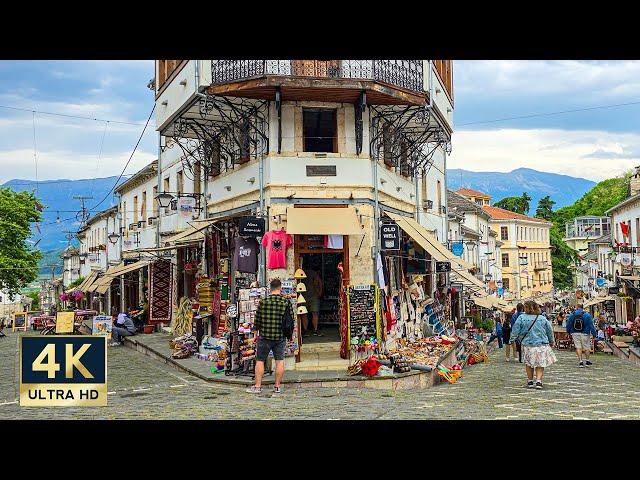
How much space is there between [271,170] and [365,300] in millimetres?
3279

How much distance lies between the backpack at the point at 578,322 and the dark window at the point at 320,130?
6.88 meters

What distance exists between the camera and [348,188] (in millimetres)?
15391

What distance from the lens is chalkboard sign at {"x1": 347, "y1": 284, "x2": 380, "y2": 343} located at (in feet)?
48.5

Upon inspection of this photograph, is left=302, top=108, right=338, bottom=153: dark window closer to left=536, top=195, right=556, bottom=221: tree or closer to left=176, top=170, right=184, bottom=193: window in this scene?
left=176, top=170, right=184, bottom=193: window

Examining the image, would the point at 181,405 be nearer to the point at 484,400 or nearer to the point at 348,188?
the point at 484,400

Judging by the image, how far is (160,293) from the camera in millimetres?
25719

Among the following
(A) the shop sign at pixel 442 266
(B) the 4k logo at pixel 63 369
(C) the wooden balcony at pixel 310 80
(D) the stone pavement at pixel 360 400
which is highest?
(C) the wooden balcony at pixel 310 80

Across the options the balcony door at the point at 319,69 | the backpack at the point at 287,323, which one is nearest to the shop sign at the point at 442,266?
the balcony door at the point at 319,69

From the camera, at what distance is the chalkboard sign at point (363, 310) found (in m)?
14.8

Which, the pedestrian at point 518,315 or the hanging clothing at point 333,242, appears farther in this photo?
the pedestrian at point 518,315

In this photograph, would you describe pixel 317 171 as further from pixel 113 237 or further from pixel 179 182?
pixel 113 237

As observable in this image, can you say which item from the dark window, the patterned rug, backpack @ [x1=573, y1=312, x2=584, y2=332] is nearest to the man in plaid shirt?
the dark window

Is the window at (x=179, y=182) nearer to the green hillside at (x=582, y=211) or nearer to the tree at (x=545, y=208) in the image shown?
the green hillside at (x=582, y=211)
